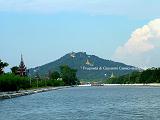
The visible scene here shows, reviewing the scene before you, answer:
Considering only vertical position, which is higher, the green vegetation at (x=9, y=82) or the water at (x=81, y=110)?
the green vegetation at (x=9, y=82)

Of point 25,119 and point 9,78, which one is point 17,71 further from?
point 25,119

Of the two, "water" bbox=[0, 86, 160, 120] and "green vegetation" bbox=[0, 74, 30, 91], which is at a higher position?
"green vegetation" bbox=[0, 74, 30, 91]

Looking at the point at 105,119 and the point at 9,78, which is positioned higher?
the point at 9,78

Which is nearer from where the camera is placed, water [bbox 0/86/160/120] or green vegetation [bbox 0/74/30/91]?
water [bbox 0/86/160/120]

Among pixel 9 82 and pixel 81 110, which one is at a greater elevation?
pixel 9 82

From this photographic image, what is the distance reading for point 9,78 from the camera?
13388cm

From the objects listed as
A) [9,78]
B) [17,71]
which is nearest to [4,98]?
[9,78]

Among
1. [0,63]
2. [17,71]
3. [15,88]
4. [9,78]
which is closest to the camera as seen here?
[9,78]

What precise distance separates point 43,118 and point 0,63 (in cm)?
10395

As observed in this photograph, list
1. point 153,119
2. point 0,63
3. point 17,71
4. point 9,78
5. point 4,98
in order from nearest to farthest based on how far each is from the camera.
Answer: point 153,119 → point 4,98 → point 9,78 → point 0,63 → point 17,71

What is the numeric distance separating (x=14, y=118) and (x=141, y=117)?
43.6 feet

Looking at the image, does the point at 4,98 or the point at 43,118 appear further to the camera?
the point at 4,98

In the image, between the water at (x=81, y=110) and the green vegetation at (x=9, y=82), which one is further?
the green vegetation at (x=9, y=82)

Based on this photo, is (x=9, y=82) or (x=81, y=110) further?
(x=9, y=82)
